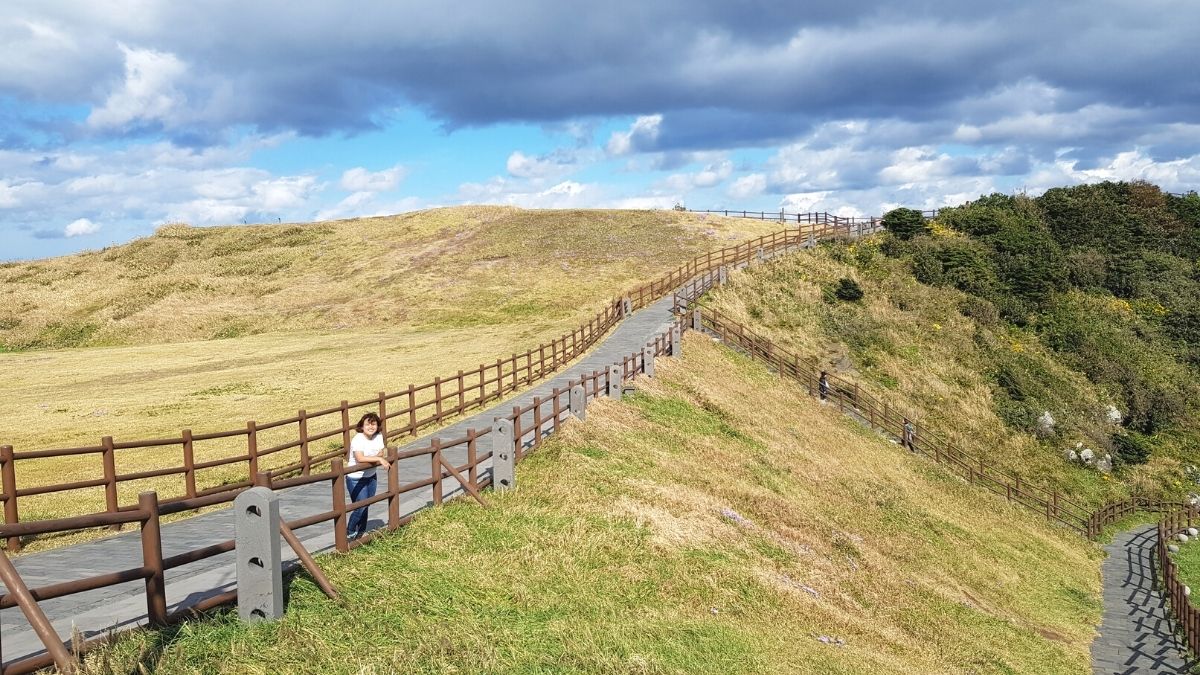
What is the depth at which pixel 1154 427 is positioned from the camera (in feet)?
142

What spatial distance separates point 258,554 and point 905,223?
2477 inches

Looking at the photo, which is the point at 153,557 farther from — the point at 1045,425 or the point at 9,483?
the point at 1045,425

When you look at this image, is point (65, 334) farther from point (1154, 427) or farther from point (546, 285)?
point (1154, 427)

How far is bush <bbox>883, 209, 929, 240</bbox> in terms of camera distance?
209 feet

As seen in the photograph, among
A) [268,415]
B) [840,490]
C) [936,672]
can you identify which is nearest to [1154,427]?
[840,490]

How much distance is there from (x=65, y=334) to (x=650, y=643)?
183 ft

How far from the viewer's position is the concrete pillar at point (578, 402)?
19.3m

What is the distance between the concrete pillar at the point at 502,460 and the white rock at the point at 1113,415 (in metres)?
39.3

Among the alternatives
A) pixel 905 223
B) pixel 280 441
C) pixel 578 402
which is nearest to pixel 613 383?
pixel 578 402

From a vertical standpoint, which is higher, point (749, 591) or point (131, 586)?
point (131, 586)

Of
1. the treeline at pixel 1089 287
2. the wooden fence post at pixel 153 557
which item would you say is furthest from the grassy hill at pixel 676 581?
the treeline at pixel 1089 287

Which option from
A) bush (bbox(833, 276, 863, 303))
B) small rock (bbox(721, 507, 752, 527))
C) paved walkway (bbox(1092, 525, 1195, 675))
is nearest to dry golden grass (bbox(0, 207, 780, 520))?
small rock (bbox(721, 507, 752, 527))

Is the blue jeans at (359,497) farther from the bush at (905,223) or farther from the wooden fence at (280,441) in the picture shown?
the bush at (905,223)

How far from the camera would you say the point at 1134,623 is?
22484 mm
